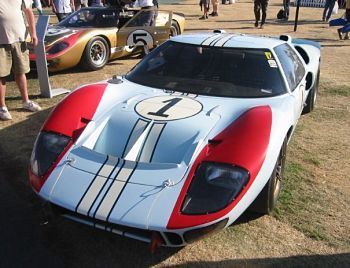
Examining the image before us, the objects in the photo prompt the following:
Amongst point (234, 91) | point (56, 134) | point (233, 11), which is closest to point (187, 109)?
point (234, 91)

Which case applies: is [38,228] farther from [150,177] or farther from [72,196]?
[150,177]

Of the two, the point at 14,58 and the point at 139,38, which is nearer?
the point at 14,58

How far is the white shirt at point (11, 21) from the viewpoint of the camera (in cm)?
441

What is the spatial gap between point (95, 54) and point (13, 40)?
2.48 metres

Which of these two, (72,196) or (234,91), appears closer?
(72,196)

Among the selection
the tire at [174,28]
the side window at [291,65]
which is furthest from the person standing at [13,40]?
the tire at [174,28]

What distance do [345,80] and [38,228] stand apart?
5659 mm

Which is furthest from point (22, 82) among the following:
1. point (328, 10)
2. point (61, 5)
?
point (328, 10)

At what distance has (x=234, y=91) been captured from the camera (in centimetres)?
325

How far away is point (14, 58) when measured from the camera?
15.4ft

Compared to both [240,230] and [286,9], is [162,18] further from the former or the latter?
[286,9]

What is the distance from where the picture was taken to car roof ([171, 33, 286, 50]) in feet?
11.9

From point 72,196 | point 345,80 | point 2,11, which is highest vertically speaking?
point 2,11

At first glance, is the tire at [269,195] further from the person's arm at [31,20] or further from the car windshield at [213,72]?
the person's arm at [31,20]
